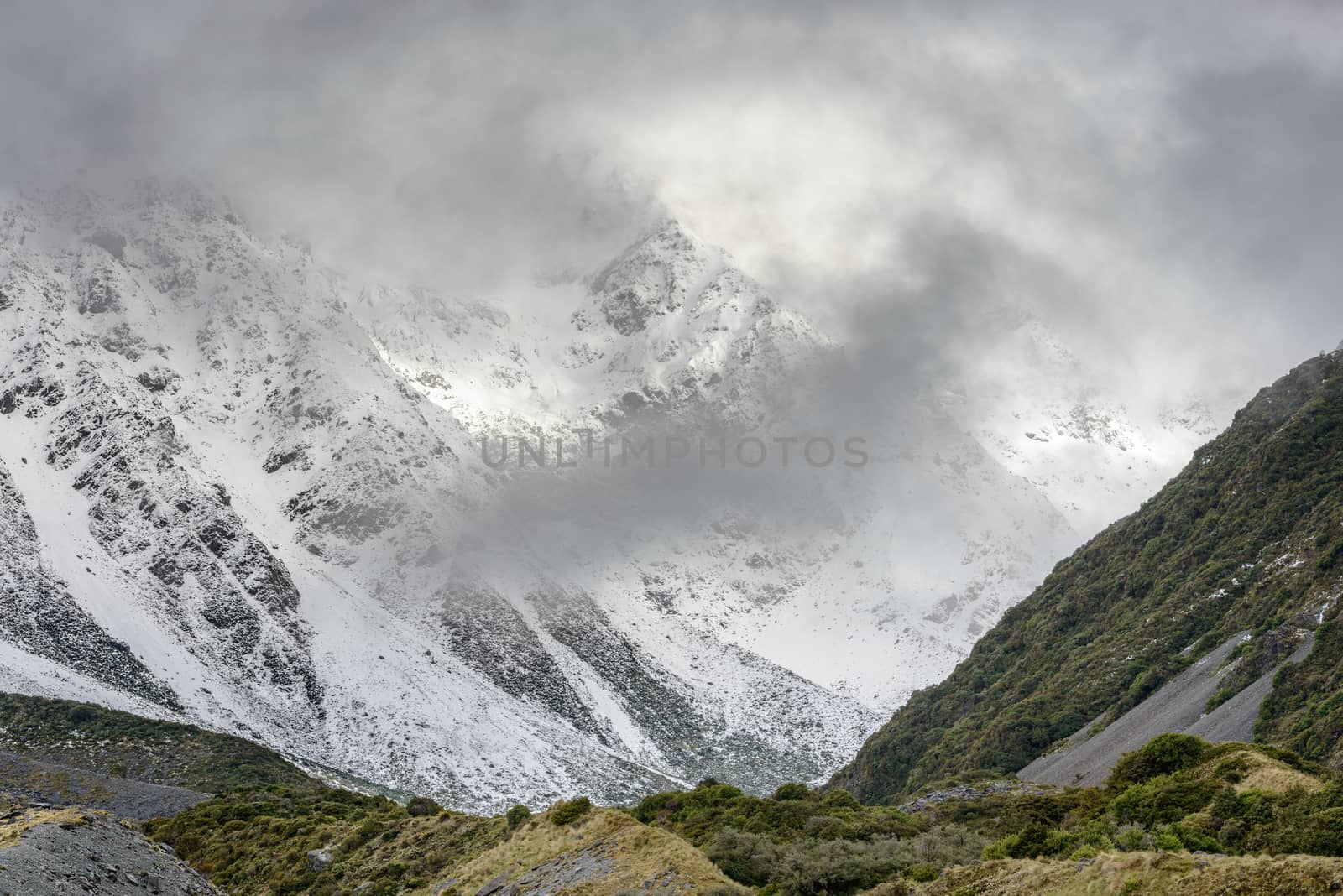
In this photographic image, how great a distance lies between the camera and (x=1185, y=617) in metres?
91.1

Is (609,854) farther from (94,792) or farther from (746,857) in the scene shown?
(94,792)

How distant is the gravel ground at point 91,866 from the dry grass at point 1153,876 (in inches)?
902

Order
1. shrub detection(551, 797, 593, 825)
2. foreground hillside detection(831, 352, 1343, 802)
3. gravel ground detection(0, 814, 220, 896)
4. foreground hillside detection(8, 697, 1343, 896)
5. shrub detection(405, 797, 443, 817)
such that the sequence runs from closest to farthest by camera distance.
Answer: foreground hillside detection(8, 697, 1343, 896) < gravel ground detection(0, 814, 220, 896) < shrub detection(551, 797, 593, 825) < shrub detection(405, 797, 443, 817) < foreground hillside detection(831, 352, 1343, 802)

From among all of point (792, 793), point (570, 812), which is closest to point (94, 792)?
point (792, 793)

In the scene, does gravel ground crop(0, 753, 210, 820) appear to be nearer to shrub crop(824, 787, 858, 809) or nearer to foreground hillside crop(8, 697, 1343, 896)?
foreground hillside crop(8, 697, 1343, 896)

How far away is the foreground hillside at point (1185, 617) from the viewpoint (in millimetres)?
70938

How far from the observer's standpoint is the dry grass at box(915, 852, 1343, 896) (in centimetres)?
1689

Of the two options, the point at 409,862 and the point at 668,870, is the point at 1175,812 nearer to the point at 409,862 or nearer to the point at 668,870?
the point at 668,870

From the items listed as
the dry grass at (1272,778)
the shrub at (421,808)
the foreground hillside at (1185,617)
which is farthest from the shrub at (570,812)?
the foreground hillside at (1185,617)

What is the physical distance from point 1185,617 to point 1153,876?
8135 cm

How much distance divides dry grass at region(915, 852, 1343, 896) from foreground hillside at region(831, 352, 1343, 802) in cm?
4187

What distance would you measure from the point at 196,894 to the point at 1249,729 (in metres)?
56.5

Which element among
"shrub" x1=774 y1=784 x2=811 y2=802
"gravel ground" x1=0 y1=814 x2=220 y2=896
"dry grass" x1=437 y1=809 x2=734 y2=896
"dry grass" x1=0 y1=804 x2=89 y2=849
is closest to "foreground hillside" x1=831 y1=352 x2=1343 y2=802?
"shrub" x1=774 y1=784 x2=811 y2=802

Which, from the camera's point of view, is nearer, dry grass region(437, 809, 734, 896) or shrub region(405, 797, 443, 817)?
dry grass region(437, 809, 734, 896)
